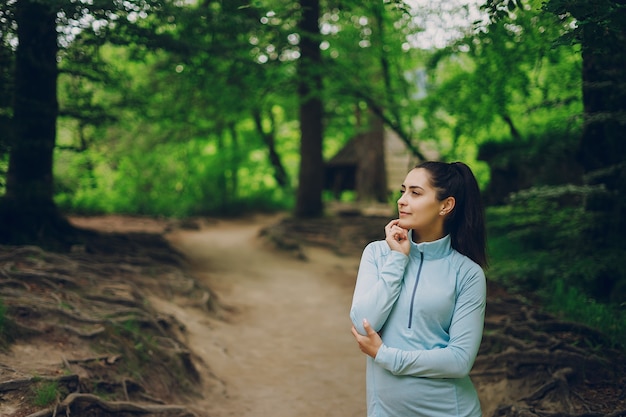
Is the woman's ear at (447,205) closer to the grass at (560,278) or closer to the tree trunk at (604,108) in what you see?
the tree trunk at (604,108)

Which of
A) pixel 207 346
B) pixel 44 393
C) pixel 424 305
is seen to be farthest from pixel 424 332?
pixel 207 346

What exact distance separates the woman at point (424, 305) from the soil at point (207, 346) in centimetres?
242

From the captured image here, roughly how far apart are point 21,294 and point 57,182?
3.54m

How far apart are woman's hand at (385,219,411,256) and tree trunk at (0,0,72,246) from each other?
638 cm

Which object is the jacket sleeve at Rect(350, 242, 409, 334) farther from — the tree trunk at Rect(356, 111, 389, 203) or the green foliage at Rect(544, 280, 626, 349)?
the tree trunk at Rect(356, 111, 389, 203)

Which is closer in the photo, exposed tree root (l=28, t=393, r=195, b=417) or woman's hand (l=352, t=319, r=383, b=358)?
woman's hand (l=352, t=319, r=383, b=358)

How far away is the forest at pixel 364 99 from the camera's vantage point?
21.6ft

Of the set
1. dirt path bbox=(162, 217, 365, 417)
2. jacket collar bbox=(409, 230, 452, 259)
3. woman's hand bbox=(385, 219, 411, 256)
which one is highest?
woman's hand bbox=(385, 219, 411, 256)

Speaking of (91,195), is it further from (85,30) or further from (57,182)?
(85,30)

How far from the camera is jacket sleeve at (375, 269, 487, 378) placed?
263 centimetres

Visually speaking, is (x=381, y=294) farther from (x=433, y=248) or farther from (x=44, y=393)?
(x=44, y=393)

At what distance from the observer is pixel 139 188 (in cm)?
1884

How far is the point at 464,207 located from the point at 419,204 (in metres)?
0.25

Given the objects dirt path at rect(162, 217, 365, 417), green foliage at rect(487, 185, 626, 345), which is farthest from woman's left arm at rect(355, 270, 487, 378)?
dirt path at rect(162, 217, 365, 417)
